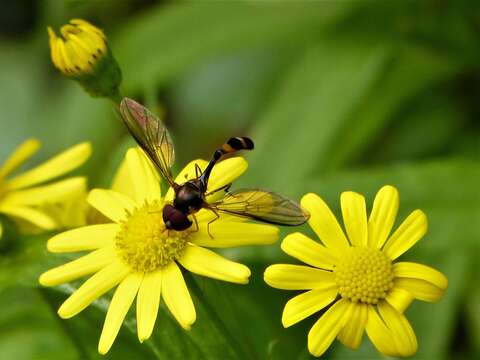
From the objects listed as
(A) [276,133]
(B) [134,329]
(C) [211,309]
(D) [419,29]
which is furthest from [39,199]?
(D) [419,29]

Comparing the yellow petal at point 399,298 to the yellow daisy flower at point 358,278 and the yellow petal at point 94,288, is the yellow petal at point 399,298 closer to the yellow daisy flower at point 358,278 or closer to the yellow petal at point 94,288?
the yellow daisy flower at point 358,278

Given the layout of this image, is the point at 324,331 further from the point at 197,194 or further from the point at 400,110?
the point at 400,110

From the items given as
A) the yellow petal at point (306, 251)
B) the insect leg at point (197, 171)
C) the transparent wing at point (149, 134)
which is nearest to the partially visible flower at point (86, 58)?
the transparent wing at point (149, 134)

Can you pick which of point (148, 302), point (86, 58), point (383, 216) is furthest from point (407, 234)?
point (86, 58)

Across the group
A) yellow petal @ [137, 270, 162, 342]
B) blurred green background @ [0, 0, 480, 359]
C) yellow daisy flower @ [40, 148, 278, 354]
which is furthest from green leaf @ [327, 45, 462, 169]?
yellow petal @ [137, 270, 162, 342]

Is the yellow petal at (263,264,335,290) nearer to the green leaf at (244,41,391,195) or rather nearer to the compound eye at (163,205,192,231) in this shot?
the compound eye at (163,205,192,231)

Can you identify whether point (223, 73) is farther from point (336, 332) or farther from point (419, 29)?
point (336, 332)
